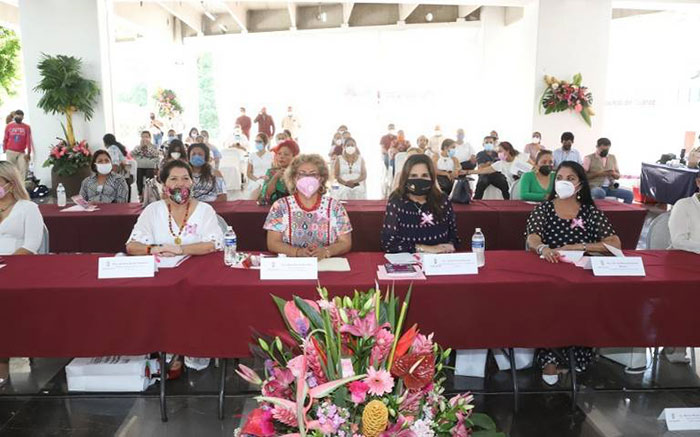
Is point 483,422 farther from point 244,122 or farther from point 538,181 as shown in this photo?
point 244,122

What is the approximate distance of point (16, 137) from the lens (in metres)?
9.60

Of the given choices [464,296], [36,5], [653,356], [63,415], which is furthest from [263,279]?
[36,5]

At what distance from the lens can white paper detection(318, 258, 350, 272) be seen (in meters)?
2.83

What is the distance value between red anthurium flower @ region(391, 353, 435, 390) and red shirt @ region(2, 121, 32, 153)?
10.3 metres

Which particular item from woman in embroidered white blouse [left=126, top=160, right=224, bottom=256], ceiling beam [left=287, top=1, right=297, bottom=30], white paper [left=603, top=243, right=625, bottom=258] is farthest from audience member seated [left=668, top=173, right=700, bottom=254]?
ceiling beam [left=287, top=1, right=297, bottom=30]

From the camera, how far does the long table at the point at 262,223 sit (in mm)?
4656

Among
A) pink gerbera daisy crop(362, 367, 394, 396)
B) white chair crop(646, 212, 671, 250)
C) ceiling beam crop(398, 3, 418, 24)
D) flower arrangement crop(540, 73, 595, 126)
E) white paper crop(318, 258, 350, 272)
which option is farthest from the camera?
ceiling beam crop(398, 3, 418, 24)

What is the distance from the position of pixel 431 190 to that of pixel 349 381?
2511 mm

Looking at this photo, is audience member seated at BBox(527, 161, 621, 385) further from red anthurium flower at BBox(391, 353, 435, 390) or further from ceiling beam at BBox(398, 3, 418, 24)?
ceiling beam at BBox(398, 3, 418, 24)

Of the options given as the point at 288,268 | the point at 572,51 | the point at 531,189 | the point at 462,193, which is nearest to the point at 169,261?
the point at 288,268

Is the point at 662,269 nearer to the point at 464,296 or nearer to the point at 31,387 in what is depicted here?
the point at 464,296

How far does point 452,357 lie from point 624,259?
116cm

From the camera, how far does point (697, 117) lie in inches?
487

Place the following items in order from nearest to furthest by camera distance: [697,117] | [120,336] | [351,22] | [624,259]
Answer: [120,336], [624,259], [697,117], [351,22]
